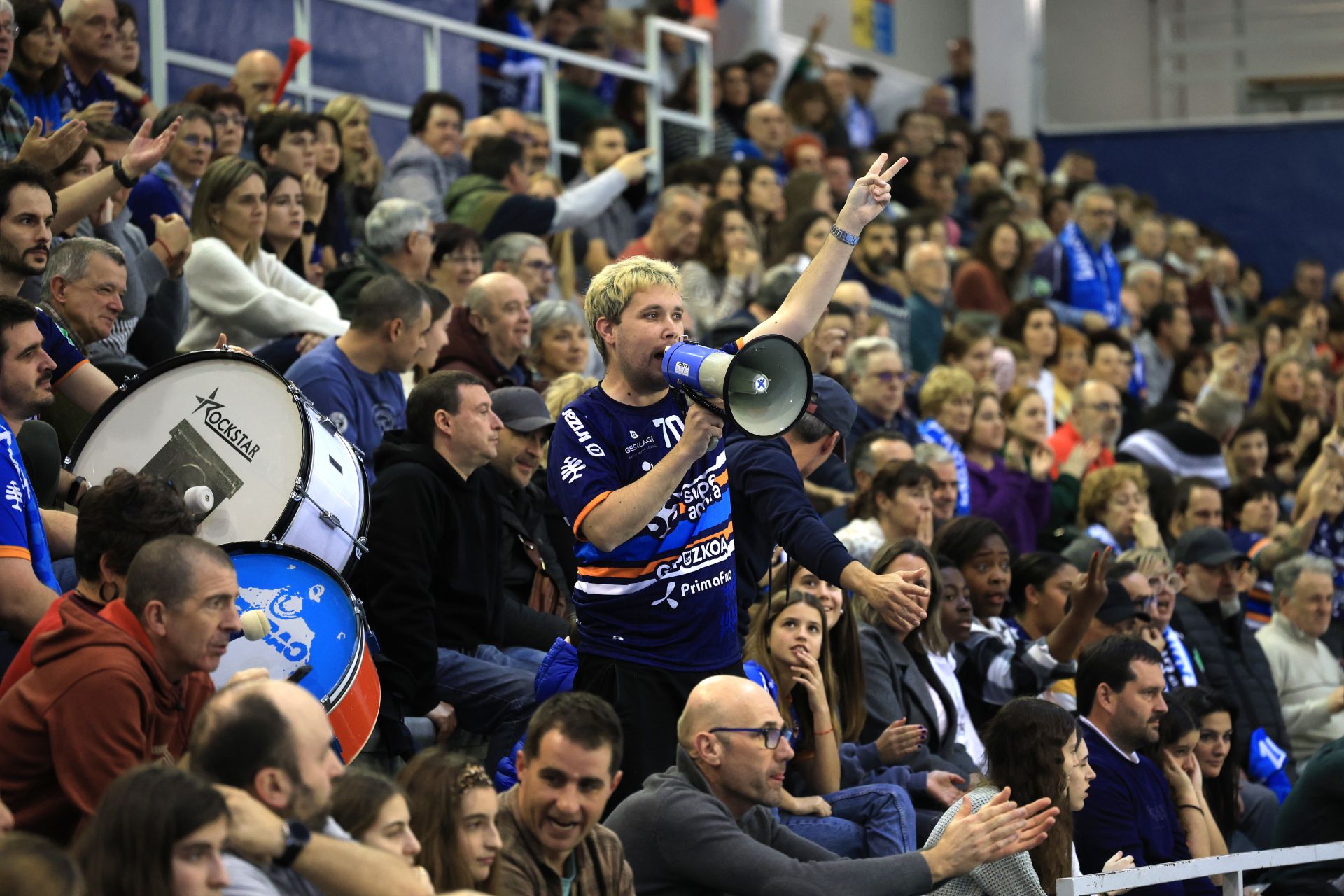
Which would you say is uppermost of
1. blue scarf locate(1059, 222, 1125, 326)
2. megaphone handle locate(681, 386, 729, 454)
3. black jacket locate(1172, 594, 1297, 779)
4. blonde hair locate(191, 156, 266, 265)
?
blonde hair locate(191, 156, 266, 265)

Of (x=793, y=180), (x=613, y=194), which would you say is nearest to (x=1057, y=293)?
(x=793, y=180)

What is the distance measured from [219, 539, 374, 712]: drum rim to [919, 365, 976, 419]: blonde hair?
4665 millimetres

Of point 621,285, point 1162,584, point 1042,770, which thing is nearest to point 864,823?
point 1042,770

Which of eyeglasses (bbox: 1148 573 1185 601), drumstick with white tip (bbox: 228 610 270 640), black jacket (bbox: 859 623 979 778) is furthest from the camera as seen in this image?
eyeglasses (bbox: 1148 573 1185 601)

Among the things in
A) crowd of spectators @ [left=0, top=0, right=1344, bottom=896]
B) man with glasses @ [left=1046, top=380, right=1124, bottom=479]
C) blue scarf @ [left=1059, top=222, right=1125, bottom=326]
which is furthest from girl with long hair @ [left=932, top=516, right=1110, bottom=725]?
blue scarf @ [left=1059, top=222, right=1125, bottom=326]

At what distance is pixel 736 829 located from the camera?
4191mm

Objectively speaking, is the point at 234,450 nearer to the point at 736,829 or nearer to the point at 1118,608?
the point at 736,829

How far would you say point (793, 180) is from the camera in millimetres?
11531

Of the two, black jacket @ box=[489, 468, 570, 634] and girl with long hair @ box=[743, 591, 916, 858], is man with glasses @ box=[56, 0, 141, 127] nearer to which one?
black jacket @ box=[489, 468, 570, 634]

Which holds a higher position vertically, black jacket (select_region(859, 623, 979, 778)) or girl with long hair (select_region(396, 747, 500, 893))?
girl with long hair (select_region(396, 747, 500, 893))

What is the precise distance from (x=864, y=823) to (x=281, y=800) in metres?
2.41

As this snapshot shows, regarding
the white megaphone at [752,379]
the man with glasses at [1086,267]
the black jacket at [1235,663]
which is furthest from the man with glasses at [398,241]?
the man with glasses at [1086,267]

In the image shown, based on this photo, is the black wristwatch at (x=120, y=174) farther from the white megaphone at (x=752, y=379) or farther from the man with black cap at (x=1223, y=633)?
the man with black cap at (x=1223, y=633)

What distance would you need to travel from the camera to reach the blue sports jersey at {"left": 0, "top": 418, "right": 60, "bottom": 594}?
162 inches
